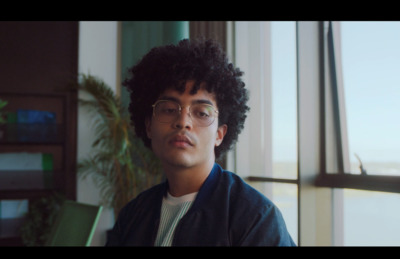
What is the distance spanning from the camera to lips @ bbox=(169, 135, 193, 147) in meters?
0.85

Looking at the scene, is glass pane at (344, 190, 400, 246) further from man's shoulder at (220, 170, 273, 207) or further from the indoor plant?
the indoor plant

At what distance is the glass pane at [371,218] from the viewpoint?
2.50m

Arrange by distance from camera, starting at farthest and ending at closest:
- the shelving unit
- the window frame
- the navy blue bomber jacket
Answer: the shelving unit < the window frame < the navy blue bomber jacket

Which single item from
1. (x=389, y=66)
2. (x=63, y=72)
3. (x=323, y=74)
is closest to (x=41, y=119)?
(x=63, y=72)

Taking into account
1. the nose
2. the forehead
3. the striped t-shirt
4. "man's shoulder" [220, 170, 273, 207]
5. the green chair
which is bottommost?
the green chair

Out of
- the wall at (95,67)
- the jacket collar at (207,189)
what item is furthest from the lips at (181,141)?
the wall at (95,67)

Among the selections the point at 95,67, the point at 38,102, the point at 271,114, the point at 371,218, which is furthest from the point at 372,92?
the point at 38,102

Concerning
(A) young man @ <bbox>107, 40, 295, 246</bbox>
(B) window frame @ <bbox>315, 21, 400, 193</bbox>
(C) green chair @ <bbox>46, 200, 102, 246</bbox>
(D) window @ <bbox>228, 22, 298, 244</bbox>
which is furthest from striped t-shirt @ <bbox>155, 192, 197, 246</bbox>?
(D) window @ <bbox>228, 22, 298, 244</bbox>

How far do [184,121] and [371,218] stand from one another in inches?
89.2

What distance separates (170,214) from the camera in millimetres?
920

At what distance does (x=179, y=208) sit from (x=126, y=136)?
3345 mm

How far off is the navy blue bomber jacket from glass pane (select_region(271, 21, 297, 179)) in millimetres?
2557

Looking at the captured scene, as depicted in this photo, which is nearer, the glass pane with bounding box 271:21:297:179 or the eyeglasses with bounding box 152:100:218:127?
the eyeglasses with bounding box 152:100:218:127

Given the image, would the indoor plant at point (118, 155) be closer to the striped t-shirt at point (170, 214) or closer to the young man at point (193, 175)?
the young man at point (193, 175)
